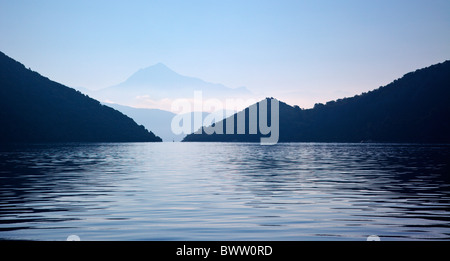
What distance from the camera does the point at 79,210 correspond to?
2316 cm

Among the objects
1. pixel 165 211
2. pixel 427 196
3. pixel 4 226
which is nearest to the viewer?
pixel 4 226

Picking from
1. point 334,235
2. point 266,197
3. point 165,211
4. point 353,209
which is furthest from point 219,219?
point 266,197

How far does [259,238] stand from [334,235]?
8.60 ft

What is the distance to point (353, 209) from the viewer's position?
A: 23516 mm

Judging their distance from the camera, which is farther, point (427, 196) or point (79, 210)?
→ point (427, 196)
